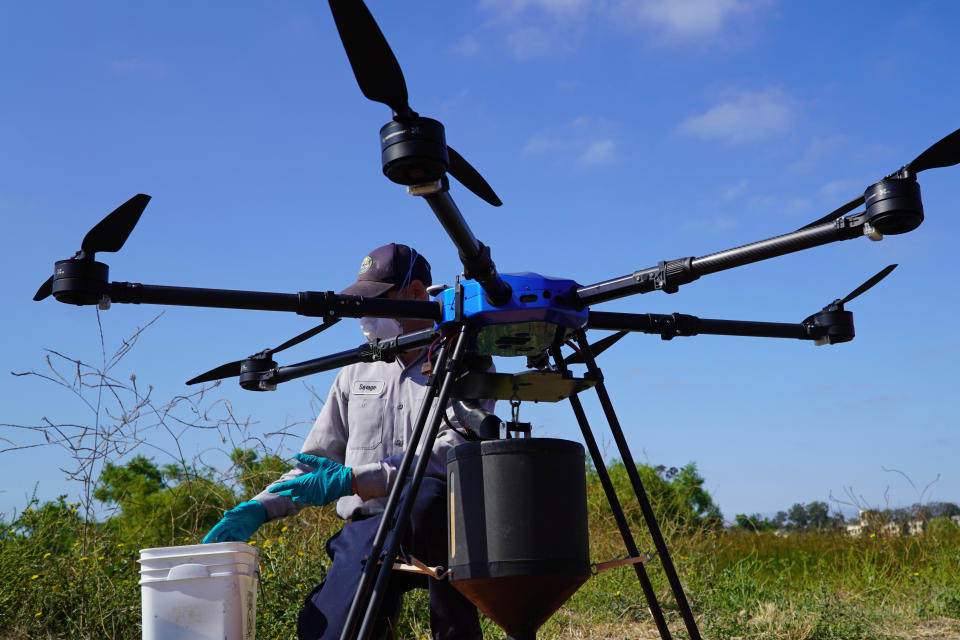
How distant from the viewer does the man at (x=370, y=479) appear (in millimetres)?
2637

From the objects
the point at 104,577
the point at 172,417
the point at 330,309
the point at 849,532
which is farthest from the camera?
the point at 849,532

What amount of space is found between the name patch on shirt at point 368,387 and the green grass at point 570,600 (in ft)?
5.51

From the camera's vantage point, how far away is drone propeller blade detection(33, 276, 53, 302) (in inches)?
78.1

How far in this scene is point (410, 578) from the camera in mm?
2834

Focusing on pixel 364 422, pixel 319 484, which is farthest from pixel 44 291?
pixel 364 422

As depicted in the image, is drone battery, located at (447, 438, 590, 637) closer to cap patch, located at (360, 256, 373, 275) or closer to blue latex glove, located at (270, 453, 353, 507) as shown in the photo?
blue latex glove, located at (270, 453, 353, 507)

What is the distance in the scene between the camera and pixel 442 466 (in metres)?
2.88

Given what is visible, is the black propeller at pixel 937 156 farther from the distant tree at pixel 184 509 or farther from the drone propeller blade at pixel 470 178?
the distant tree at pixel 184 509

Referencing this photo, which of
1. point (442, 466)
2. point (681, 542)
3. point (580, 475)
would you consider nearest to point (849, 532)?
point (681, 542)

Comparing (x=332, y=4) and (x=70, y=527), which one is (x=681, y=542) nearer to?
(x=70, y=527)

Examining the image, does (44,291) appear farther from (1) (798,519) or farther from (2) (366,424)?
(1) (798,519)

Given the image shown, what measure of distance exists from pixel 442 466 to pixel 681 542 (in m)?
3.52

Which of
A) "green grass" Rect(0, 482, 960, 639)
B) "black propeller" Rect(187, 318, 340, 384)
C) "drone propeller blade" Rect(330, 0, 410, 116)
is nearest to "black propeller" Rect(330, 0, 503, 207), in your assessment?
"drone propeller blade" Rect(330, 0, 410, 116)

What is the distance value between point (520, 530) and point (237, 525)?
4.96 feet
